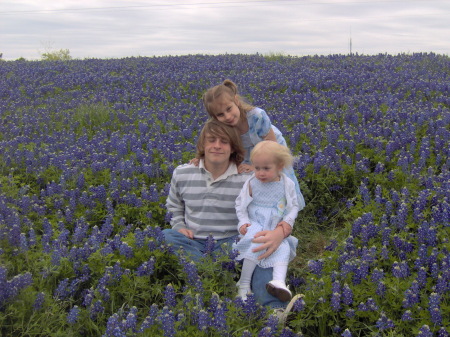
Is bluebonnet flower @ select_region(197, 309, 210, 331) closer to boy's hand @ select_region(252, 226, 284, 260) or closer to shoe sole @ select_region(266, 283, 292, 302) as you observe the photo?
shoe sole @ select_region(266, 283, 292, 302)

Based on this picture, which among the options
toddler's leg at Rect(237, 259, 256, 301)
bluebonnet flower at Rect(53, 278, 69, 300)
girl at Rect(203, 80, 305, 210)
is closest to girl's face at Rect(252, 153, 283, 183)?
girl at Rect(203, 80, 305, 210)

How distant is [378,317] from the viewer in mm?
3775

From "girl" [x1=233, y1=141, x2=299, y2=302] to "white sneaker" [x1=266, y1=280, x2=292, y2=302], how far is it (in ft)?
0.48

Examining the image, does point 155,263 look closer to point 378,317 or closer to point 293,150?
A: point 378,317

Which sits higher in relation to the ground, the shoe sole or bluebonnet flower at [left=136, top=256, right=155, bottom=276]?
bluebonnet flower at [left=136, top=256, right=155, bottom=276]

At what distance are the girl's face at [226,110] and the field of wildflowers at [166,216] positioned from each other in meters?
1.21

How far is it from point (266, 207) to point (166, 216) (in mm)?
1107

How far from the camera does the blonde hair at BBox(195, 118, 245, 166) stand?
16.8 ft

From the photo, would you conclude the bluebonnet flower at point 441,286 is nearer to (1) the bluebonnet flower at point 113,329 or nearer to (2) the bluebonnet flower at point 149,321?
(2) the bluebonnet flower at point 149,321

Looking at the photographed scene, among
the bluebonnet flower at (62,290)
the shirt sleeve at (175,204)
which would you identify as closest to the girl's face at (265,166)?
the shirt sleeve at (175,204)

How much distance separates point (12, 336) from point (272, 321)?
174 cm

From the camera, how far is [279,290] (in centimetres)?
428

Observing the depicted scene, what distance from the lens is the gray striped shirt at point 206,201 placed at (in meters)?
5.22

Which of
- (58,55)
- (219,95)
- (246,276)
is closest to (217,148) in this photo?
(219,95)
